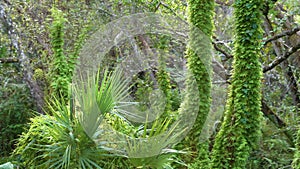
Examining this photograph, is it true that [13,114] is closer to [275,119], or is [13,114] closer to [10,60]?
[10,60]

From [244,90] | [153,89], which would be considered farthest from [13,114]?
[244,90]

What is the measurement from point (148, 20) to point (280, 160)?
3.34 metres

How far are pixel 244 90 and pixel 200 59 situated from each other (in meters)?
0.69

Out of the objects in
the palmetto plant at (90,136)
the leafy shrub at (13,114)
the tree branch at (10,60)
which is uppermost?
the tree branch at (10,60)

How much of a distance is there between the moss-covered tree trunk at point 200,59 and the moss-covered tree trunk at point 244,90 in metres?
0.30

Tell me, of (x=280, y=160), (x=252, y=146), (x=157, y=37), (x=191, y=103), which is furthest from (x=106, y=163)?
(x=157, y=37)

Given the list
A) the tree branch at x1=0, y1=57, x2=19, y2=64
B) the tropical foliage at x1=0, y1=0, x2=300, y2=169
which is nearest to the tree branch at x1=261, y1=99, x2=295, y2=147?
the tropical foliage at x1=0, y1=0, x2=300, y2=169

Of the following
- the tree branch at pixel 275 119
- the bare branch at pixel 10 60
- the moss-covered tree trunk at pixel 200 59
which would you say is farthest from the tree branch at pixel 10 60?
the tree branch at pixel 275 119

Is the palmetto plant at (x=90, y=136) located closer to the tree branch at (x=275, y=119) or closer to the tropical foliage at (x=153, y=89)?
the tropical foliage at (x=153, y=89)

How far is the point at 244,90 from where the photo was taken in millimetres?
4617

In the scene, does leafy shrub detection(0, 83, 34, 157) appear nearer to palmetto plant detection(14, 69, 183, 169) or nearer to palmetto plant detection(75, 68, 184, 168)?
palmetto plant detection(14, 69, 183, 169)

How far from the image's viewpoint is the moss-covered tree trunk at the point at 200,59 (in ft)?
15.8

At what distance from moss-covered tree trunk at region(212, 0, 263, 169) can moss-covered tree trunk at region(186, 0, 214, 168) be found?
300 mm

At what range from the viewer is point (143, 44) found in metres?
7.42
